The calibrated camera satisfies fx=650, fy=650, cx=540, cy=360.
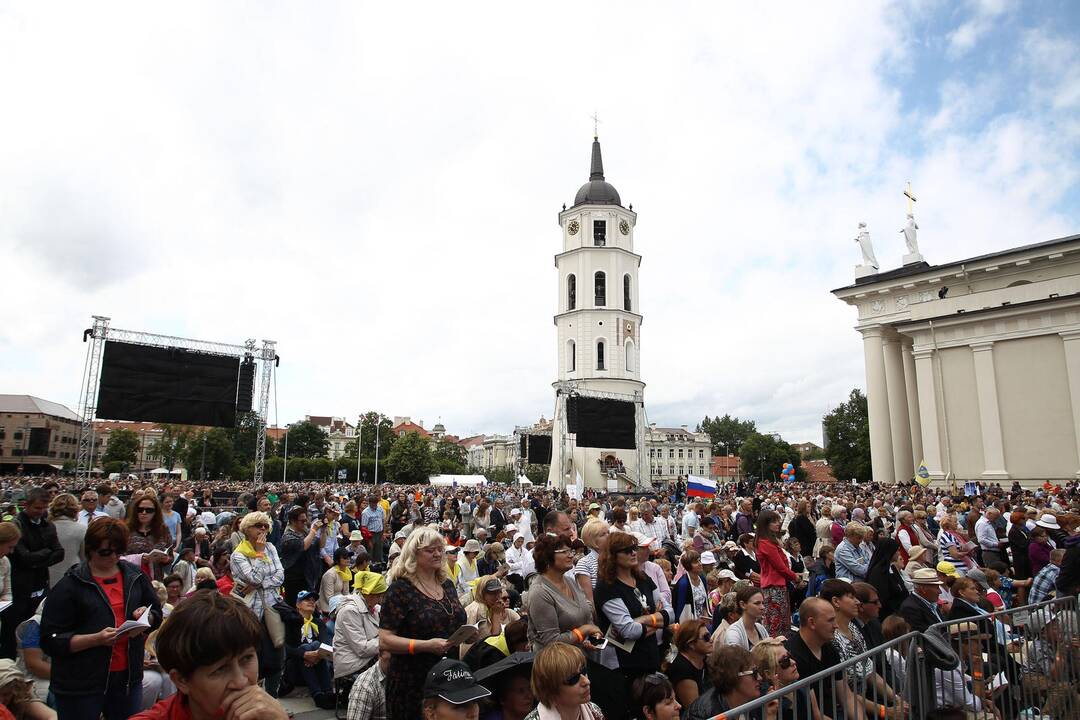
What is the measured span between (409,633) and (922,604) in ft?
14.3

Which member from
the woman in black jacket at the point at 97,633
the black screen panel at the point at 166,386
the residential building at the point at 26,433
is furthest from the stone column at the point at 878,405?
the residential building at the point at 26,433

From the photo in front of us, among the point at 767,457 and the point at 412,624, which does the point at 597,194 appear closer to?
the point at 767,457

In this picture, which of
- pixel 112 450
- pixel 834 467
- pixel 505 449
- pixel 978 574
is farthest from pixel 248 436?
pixel 978 574

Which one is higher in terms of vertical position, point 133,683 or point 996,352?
point 996,352

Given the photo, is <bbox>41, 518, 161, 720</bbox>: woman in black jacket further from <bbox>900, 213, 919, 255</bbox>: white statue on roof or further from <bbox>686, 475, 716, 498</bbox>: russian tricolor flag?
<bbox>900, 213, 919, 255</bbox>: white statue on roof

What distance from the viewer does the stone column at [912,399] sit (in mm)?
31172

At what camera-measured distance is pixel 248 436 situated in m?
87.9

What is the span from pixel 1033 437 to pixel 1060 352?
3580 mm

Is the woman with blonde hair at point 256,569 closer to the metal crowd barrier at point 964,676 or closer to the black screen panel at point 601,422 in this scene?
the metal crowd barrier at point 964,676

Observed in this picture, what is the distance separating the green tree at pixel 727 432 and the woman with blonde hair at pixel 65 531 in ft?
394

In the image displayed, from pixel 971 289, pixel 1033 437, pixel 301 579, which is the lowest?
pixel 301 579

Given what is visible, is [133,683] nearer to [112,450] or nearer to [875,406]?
[875,406]

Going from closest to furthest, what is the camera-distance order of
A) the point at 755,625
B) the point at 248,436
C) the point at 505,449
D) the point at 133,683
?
the point at 133,683 → the point at 755,625 → the point at 248,436 → the point at 505,449

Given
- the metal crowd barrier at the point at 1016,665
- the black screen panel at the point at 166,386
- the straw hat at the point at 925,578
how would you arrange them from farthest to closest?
the black screen panel at the point at 166,386
the straw hat at the point at 925,578
the metal crowd barrier at the point at 1016,665
